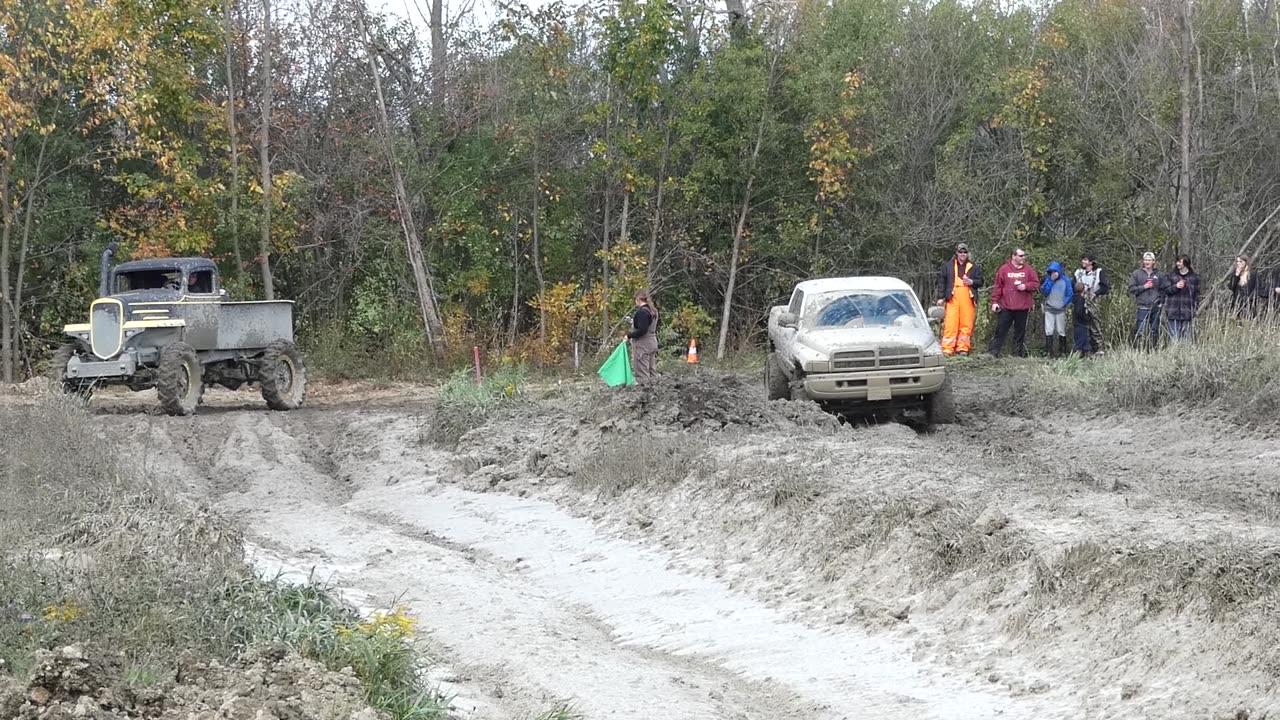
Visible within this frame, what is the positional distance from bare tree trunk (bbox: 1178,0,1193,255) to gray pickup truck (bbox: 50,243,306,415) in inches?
594

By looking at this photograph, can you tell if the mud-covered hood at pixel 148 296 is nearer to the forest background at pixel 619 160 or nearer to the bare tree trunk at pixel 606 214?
the forest background at pixel 619 160

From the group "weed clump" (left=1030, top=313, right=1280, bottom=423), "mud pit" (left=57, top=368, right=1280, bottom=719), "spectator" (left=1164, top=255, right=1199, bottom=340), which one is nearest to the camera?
"mud pit" (left=57, top=368, right=1280, bottom=719)

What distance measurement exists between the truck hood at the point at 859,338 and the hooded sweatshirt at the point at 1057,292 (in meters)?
7.84

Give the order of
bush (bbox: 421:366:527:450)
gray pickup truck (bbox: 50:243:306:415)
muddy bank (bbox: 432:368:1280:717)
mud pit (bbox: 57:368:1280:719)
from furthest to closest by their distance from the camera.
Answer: gray pickup truck (bbox: 50:243:306:415), bush (bbox: 421:366:527:450), mud pit (bbox: 57:368:1280:719), muddy bank (bbox: 432:368:1280:717)

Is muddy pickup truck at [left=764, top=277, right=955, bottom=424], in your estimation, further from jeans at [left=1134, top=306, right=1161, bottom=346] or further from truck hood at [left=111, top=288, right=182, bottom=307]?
truck hood at [left=111, top=288, right=182, bottom=307]

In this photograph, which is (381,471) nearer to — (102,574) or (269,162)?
(102,574)

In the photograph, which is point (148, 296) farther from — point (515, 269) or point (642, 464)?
point (642, 464)

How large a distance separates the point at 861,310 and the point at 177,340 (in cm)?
953

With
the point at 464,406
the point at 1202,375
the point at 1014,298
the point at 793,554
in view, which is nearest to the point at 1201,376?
the point at 1202,375

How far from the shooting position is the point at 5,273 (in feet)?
87.3

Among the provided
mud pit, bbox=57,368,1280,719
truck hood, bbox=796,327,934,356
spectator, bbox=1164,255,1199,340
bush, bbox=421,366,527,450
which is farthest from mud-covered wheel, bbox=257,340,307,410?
spectator, bbox=1164,255,1199,340

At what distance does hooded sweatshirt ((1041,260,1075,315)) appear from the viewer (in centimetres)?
2547

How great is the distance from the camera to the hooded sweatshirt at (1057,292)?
83.6 feet

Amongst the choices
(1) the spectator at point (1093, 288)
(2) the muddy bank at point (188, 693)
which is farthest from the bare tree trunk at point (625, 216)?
(2) the muddy bank at point (188, 693)
